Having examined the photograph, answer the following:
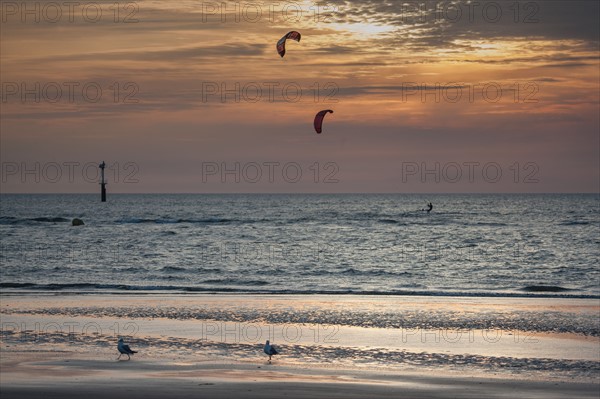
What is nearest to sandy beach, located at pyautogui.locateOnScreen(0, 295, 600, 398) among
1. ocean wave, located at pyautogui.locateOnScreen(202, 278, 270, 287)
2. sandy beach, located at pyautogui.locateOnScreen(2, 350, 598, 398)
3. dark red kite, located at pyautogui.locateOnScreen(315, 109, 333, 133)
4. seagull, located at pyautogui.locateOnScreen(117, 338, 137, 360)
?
sandy beach, located at pyautogui.locateOnScreen(2, 350, 598, 398)

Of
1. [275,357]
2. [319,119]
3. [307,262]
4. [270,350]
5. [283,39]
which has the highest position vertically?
[283,39]

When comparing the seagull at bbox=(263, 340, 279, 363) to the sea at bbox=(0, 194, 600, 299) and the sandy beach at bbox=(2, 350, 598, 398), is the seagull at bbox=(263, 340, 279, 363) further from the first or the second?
the sea at bbox=(0, 194, 600, 299)

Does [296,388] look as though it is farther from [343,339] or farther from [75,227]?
[75,227]

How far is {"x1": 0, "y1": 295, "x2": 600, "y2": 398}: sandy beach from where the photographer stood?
11.0 m

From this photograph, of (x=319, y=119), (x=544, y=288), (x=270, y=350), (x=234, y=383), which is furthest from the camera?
(x=319, y=119)

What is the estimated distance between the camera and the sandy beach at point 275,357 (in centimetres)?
1102

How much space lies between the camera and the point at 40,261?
4038cm

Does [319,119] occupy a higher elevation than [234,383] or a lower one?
higher

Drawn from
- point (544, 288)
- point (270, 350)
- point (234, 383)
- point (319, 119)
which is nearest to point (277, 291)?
point (319, 119)

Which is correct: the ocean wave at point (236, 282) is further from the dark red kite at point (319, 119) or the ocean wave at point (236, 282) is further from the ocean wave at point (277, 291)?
the dark red kite at point (319, 119)

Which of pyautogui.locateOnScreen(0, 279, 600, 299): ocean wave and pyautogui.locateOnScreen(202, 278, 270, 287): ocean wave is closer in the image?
pyautogui.locateOnScreen(0, 279, 600, 299): ocean wave

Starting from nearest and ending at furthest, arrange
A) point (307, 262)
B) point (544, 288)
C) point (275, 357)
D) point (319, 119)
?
point (275, 357)
point (544, 288)
point (319, 119)
point (307, 262)

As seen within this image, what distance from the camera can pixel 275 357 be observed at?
13.5 metres

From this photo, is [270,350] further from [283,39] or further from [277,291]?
[283,39]
